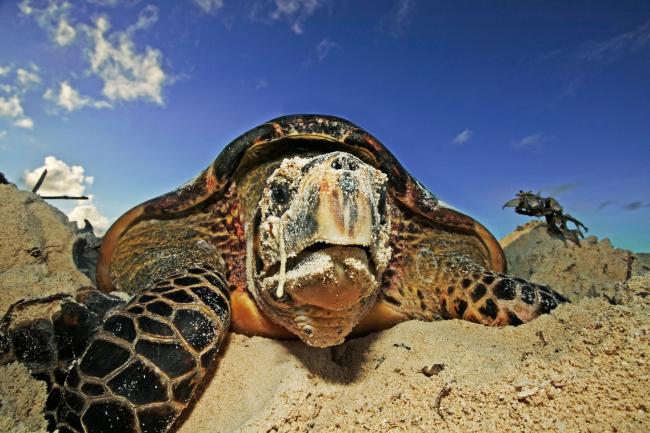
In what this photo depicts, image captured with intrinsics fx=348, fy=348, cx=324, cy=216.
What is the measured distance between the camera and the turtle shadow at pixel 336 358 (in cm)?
249

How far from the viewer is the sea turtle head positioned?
183 centimetres

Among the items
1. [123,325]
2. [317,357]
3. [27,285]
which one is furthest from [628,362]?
[27,285]

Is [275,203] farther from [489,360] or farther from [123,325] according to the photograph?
[489,360]

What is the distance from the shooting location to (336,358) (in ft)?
9.24

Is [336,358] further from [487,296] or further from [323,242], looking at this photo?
[487,296]

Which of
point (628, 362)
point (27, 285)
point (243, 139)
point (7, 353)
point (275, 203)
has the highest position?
point (243, 139)

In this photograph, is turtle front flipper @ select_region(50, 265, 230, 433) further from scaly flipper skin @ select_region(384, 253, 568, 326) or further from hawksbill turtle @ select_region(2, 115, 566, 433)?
scaly flipper skin @ select_region(384, 253, 568, 326)

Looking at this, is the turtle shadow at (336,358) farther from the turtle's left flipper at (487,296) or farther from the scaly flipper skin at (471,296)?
the turtle's left flipper at (487,296)

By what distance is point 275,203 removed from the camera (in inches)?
94.3

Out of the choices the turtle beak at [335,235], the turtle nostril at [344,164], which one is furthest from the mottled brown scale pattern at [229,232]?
the turtle nostril at [344,164]

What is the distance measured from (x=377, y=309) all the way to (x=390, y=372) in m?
0.96

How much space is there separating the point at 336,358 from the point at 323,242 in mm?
1392

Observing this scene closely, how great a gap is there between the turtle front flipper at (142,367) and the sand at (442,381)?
0.28 m

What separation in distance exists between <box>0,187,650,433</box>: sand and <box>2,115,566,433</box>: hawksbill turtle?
18cm
